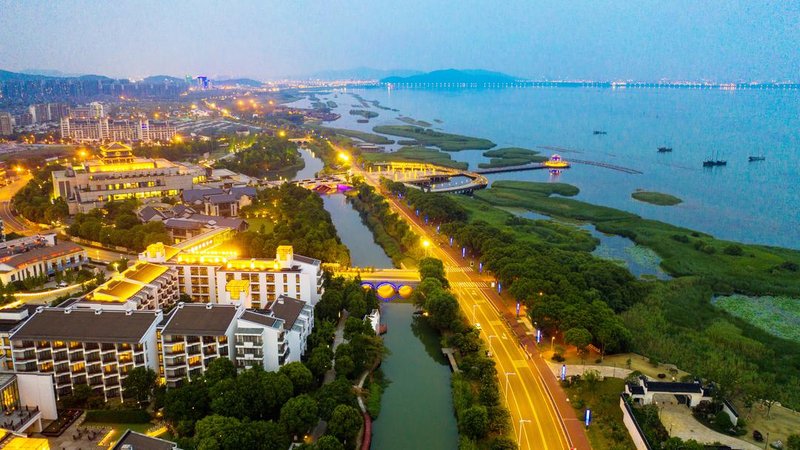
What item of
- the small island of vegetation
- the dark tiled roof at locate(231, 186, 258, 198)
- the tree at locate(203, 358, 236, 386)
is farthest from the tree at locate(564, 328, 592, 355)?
the small island of vegetation

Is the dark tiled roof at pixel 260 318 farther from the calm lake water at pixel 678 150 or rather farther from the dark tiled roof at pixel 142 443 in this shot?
the calm lake water at pixel 678 150

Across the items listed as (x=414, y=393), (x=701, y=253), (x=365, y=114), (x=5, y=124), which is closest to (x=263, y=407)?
(x=414, y=393)

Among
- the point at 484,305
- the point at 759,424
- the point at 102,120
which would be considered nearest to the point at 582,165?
the point at 484,305

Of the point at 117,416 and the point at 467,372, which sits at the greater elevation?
the point at 467,372

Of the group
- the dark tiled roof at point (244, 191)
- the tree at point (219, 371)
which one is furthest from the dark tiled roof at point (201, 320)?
the dark tiled roof at point (244, 191)

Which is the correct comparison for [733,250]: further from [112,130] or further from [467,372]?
[112,130]

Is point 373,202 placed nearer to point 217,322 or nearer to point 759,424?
point 217,322
